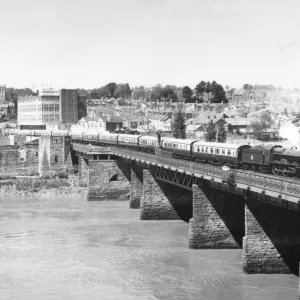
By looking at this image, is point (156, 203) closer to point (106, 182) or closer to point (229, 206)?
point (229, 206)

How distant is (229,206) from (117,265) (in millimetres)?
6286

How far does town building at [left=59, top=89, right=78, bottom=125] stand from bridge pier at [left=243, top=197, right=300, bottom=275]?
92.6 meters

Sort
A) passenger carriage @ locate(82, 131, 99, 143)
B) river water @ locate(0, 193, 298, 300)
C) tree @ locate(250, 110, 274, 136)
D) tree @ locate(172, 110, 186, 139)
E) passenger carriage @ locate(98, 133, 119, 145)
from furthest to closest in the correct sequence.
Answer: tree @ locate(250, 110, 274, 136), tree @ locate(172, 110, 186, 139), passenger carriage @ locate(82, 131, 99, 143), passenger carriage @ locate(98, 133, 119, 145), river water @ locate(0, 193, 298, 300)

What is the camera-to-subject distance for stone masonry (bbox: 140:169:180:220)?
47219 mm

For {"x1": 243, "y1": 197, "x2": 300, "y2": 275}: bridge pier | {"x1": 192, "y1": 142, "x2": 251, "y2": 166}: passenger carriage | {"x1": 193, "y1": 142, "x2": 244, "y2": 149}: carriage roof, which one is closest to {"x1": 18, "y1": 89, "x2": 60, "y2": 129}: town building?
{"x1": 193, "y1": 142, "x2": 244, "y2": 149}: carriage roof

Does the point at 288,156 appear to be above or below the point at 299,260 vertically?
above

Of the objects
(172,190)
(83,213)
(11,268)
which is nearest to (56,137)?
(83,213)

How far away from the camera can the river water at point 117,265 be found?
29625 mm

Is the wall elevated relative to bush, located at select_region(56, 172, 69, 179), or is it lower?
elevated

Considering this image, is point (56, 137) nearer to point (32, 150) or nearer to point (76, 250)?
point (32, 150)

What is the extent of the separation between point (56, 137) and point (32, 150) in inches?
131

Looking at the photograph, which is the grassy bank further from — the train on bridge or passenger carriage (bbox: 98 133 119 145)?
the train on bridge

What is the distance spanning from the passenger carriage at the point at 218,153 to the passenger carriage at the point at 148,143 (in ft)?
30.7

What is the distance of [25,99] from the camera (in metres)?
137
